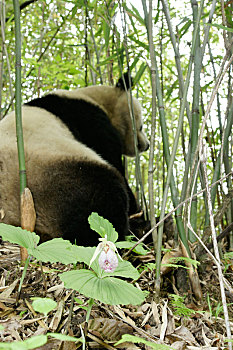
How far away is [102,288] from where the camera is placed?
3.69 ft

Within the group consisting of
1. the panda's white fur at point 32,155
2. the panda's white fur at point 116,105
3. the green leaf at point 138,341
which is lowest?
the green leaf at point 138,341

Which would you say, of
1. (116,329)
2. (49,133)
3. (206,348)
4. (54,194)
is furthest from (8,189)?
(206,348)

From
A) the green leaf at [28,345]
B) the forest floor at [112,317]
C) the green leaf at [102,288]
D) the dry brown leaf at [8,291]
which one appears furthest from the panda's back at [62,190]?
the green leaf at [28,345]

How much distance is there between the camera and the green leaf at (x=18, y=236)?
1.18 meters

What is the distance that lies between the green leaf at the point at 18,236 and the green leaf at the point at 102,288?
0.65 feet

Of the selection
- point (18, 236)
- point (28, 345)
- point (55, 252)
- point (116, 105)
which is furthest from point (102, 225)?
point (116, 105)

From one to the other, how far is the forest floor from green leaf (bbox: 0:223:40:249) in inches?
9.6

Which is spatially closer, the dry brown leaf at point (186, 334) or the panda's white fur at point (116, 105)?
the dry brown leaf at point (186, 334)

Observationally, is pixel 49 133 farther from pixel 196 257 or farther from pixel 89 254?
pixel 89 254

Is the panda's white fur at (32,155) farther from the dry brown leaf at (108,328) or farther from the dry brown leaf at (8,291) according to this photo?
the dry brown leaf at (108,328)

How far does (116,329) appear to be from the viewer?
4.36 feet

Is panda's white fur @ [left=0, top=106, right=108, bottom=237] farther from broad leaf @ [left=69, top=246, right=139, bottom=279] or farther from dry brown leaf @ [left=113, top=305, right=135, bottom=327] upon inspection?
broad leaf @ [left=69, top=246, right=139, bottom=279]

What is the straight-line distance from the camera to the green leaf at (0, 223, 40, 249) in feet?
3.88

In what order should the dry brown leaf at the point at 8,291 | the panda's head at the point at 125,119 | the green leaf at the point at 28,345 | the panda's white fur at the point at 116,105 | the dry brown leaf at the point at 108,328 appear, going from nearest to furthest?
the green leaf at the point at 28,345 < the dry brown leaf at the point at 108,328 < the dry brown leaf at the point at 8,291 < the panda's white fur at the point at 116,105 < the panda's head at the point at 125,119
